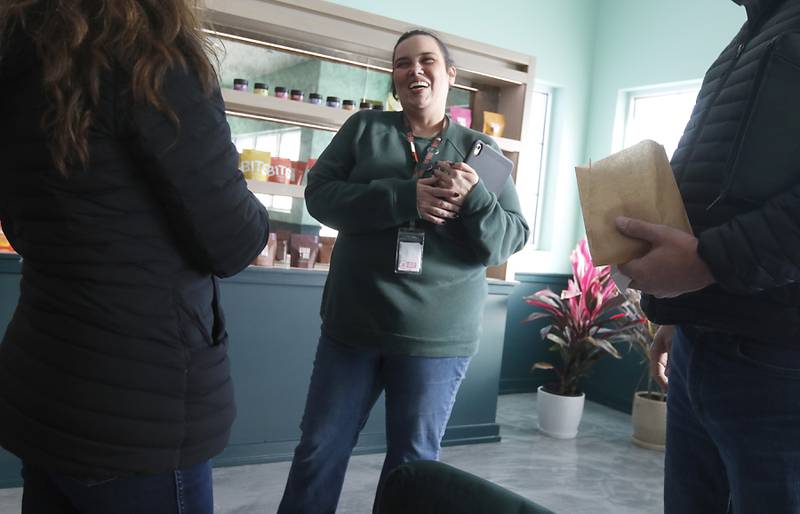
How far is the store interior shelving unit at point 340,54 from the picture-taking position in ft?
10.3

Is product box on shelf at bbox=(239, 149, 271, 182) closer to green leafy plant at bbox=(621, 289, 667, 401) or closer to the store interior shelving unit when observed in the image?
the store interior shelving unit

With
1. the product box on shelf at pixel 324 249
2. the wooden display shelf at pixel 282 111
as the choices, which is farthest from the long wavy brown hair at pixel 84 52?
the product box on shelf at pixel 324 249

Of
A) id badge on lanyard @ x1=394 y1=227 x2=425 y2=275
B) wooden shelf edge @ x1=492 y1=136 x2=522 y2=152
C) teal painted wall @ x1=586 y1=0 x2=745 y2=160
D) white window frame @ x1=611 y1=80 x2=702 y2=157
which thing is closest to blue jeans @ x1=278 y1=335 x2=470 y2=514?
id badge on lanyard @ x1=394 y1=227 x2=425 y2=275

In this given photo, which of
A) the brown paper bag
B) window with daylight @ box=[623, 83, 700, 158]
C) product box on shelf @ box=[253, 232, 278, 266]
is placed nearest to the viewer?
the brown paper bag

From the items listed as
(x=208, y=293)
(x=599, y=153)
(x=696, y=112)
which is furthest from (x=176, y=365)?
(x=599, y=153)

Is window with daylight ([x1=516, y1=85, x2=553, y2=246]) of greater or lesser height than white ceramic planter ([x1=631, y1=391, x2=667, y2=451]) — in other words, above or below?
above

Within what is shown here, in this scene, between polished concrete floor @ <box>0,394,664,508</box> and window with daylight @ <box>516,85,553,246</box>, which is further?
window with daylight @ <box>516,85,553,246</box>

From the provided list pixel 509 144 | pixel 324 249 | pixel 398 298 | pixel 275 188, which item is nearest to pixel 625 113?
pixel 509 144

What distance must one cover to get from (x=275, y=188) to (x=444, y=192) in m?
1.55

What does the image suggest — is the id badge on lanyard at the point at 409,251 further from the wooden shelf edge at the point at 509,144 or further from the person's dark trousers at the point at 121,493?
the wooden shelf edge at the point at 509,144

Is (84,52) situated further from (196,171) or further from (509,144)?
(509,144)

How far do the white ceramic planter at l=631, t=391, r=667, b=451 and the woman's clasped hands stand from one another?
2534mm

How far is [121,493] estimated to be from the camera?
3.27 feet

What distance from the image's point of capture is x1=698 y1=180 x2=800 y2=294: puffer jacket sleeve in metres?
0.94
